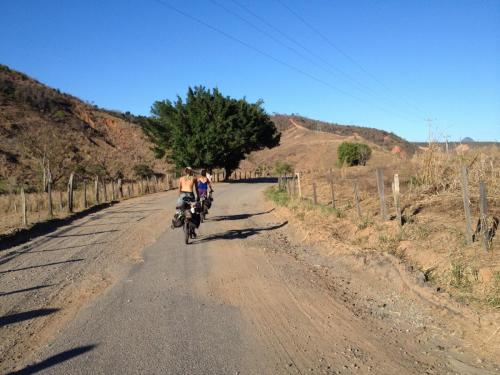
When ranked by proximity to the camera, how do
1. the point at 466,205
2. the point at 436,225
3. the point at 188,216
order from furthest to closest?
1. the point at 188,216
2. the point at 436,225
3. the point at 466,205

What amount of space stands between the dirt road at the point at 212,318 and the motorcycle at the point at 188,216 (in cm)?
81

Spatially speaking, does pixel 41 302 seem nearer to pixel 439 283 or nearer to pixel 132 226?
pixel 439 283

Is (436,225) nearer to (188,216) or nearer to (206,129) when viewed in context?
(188,216)

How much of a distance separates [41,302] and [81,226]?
31.6 ft

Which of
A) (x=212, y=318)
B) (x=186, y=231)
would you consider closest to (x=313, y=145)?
(x=186, y=231)

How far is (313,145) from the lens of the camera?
9162cm

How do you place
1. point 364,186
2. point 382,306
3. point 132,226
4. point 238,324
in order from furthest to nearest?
point 364,186 → point 132,226 → point 382,306 → point 238,324

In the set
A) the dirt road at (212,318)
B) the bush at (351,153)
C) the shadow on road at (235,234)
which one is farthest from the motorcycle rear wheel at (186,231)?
the bush at (351,153)

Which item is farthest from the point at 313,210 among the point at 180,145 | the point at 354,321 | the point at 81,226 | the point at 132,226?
the point at 180,145

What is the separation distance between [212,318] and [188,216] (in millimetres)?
5646

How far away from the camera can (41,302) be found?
23.2ft

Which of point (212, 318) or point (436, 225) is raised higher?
point (436, 225)

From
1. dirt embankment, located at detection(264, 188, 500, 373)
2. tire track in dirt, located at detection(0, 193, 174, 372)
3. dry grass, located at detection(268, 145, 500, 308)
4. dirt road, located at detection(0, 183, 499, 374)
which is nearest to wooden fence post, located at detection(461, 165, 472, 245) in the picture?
dry grass, located at detection(268, 145, 500, 308)

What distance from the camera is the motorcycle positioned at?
11.5 m
